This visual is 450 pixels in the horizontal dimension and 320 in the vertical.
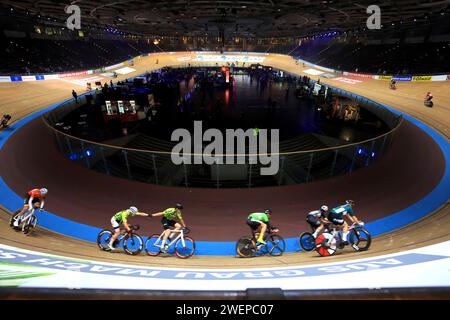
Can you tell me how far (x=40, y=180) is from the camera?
989cm

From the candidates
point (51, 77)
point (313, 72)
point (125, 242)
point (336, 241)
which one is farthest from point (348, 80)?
point (51, 77)

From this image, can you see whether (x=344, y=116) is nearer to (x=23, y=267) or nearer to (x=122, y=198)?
(x=122, y=198)

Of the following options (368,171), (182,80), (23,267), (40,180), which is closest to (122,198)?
(40,180)

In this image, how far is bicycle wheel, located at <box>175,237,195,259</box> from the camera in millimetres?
6453

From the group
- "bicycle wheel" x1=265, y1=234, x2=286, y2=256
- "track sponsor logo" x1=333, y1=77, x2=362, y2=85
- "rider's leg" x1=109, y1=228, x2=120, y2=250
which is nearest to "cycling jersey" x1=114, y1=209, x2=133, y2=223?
"rider's leg" x1=109, y1=228, x2=120, y2=250

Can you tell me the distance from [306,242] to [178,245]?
11.2 ft

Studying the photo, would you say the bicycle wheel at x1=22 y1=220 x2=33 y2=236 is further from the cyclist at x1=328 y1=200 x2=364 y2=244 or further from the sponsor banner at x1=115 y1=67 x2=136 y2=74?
the sponsor banner at x1=115 y1=67 x2=136 y2=74

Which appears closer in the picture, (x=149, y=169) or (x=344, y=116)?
(x=149, y=169)

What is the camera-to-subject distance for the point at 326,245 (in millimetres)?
6309

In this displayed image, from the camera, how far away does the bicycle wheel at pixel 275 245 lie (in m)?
6.47

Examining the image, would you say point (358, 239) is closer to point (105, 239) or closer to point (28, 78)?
point (105, 239)

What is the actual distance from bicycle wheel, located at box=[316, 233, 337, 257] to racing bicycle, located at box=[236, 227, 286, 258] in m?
0.91

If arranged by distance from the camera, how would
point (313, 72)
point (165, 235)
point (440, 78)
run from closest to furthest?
point (165, 235)
point (440, 78)
point (313, 72)
